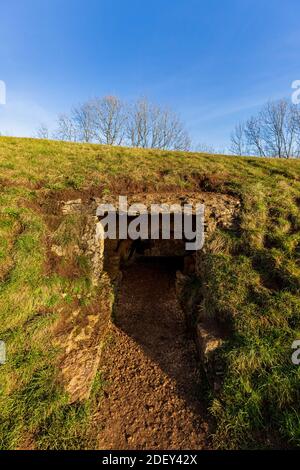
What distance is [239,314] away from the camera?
4.46 meters

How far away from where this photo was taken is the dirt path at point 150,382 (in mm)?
3451

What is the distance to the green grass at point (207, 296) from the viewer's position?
11.1ft

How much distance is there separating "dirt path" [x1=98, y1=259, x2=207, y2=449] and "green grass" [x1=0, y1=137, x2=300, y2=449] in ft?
1.01

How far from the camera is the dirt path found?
11.3 feet

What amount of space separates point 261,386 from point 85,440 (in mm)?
2560

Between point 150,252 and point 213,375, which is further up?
point 150,252

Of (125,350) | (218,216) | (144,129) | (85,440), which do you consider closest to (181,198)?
(218,216)

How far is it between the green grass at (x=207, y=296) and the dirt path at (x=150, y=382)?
31 cm

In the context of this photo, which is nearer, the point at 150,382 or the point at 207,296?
the point at 150,382

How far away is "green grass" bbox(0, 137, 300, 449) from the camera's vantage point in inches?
133

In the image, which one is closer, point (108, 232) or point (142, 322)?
point (142, 322)

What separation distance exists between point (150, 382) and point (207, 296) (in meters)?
1.89

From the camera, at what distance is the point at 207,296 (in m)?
5.05

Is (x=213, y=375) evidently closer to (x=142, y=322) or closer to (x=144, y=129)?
(x=142, y=322)
